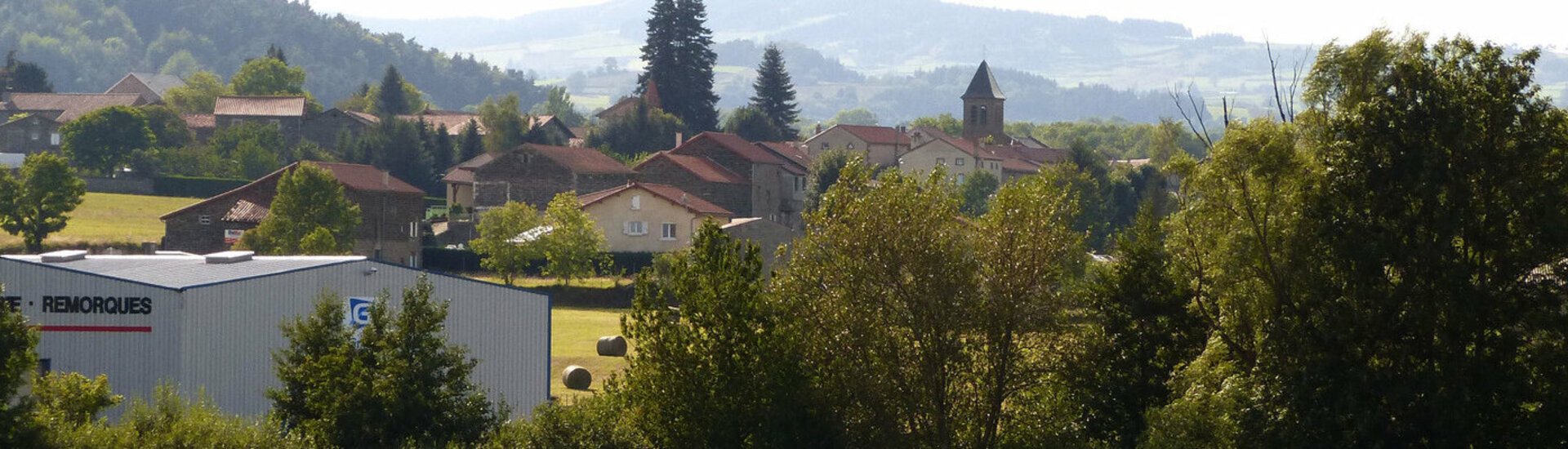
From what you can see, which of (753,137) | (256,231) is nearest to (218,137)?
(753,137)

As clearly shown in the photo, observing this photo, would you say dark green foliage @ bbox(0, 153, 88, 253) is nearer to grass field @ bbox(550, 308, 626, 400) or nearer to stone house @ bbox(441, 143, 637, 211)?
stone house @ bbox(441, 143, 637, 211)

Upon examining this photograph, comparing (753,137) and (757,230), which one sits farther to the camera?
(753,137)

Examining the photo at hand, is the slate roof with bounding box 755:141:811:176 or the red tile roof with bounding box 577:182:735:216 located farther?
the slate roof with bounding box 755:141:811:176

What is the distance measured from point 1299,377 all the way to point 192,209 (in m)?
61.7

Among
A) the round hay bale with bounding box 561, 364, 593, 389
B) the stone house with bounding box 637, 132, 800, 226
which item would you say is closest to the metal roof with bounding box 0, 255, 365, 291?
the round hay bale with bounding box 561, 364, 593, 389

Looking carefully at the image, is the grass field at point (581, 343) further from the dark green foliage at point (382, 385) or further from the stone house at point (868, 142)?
the stone house at point (868, 142)

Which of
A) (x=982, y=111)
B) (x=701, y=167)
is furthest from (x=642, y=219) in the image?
(x=982, y=111)

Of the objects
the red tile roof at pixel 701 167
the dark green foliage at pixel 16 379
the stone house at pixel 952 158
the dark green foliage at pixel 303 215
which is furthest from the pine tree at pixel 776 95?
the dark green foliage at pixel 16 379

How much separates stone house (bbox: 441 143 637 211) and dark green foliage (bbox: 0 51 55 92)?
236 feet

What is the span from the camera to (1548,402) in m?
23.9

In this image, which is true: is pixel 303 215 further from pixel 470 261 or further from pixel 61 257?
pixel 61 257

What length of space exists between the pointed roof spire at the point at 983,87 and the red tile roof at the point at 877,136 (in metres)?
21.3

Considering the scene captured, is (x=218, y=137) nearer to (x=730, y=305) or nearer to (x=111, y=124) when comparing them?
(x=111, y=124)

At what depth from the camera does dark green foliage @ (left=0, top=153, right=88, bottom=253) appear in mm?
74188
